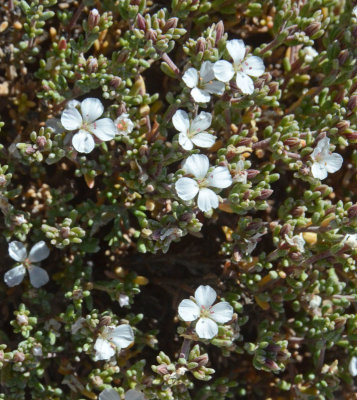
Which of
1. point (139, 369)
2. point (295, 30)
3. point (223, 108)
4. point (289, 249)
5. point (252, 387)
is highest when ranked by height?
point (295, 30)

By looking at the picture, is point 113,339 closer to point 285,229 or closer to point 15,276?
point 15,276

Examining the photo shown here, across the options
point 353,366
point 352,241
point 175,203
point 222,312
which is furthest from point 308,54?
point 353,366

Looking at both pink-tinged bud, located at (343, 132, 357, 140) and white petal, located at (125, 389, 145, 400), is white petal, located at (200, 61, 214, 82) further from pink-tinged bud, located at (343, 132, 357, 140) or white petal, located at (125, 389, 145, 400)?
white petal, located at (125, 389, 145, 400)

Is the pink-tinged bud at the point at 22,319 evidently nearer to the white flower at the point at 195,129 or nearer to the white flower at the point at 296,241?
the white flower at the point at 195,129

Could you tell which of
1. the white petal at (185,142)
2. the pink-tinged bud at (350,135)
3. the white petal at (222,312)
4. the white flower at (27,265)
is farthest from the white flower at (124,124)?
the pink-tinged bud at (350,135)

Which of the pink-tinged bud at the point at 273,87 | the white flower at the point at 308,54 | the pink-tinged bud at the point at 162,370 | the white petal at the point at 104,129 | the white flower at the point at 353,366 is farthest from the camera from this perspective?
the white flower at the point at 308,54

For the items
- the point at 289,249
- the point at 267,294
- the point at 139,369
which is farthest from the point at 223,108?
the point at 139,369

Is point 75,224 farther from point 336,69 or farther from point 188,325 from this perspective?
point 336,69
